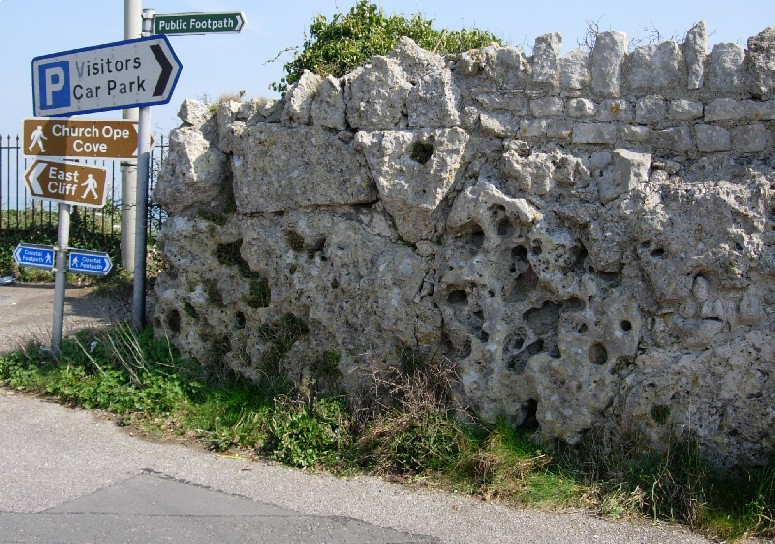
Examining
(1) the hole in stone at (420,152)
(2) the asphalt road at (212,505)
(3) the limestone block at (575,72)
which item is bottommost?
(2) the asphalt road at (212,505)

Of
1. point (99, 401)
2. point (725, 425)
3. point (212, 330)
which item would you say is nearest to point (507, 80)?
point (725, 425)

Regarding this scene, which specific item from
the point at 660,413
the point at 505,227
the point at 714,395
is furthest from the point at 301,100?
the point at 714,395

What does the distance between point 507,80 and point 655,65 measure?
959 mm

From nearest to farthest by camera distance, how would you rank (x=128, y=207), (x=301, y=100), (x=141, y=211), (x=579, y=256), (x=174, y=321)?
(x=579, y=256) → (x=301, y=100) → (x=174, y=321) → (x=141, y=211) → (x=128, y=207)

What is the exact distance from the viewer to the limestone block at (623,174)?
4785mm

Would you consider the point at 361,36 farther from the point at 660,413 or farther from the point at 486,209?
the point at 660,413

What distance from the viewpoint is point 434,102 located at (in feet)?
17.4

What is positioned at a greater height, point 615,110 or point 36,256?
point 615,110

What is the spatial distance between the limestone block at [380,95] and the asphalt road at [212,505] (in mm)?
2504

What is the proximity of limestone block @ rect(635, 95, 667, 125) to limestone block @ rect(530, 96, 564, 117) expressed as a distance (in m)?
0.50

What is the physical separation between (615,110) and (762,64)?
0.89 m

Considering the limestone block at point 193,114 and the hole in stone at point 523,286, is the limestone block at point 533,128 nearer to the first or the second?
the hole in stone at point 523,286

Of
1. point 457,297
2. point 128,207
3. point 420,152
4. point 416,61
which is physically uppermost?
point 416,61

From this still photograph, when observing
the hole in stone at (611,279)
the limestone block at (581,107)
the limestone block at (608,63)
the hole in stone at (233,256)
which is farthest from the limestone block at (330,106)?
the hole in stone at (611,279)
